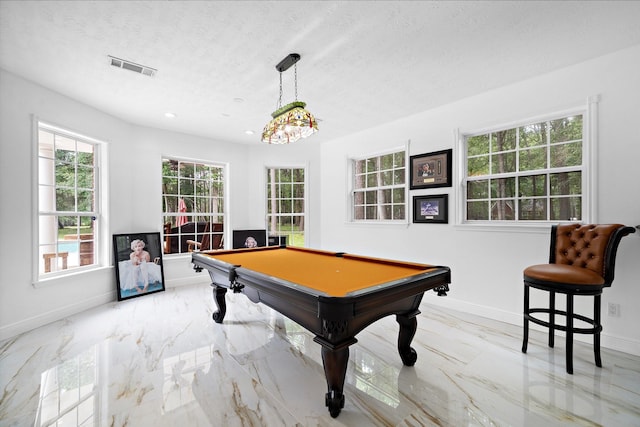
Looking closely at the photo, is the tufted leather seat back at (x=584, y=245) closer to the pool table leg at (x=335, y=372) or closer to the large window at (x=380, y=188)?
the large window at (x=380, y=188)

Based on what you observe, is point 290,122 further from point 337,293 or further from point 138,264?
point 138,264

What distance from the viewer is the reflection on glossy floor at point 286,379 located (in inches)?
67.8

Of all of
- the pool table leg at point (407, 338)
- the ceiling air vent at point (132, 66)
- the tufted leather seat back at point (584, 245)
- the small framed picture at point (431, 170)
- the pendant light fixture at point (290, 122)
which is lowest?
the pool table leg at point (407, 338)

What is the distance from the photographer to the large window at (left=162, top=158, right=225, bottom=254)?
495 centimetres

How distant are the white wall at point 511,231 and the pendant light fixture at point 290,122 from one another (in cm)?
214

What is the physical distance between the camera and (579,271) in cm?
221

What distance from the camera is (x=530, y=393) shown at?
193cm

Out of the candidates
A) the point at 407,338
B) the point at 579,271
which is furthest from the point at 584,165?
the point at 407,338

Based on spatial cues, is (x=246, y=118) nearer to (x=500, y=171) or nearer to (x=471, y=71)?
(x=471, y=71)

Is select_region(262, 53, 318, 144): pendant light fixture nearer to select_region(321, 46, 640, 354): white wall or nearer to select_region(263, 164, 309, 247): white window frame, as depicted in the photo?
select_region(321, 46, 640, 354): white wall

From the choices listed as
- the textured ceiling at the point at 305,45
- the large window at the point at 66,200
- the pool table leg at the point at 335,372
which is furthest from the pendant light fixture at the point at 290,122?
the large window at the point at 66,200

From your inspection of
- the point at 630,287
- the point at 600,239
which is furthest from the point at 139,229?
the point at 630,287

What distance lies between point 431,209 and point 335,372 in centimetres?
275

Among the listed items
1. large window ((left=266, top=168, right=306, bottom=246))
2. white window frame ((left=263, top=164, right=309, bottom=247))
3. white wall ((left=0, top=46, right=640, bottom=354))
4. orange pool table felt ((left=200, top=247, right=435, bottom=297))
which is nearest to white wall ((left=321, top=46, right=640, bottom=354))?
white wall ((left=0, top=46, right=640, bottom=354))
